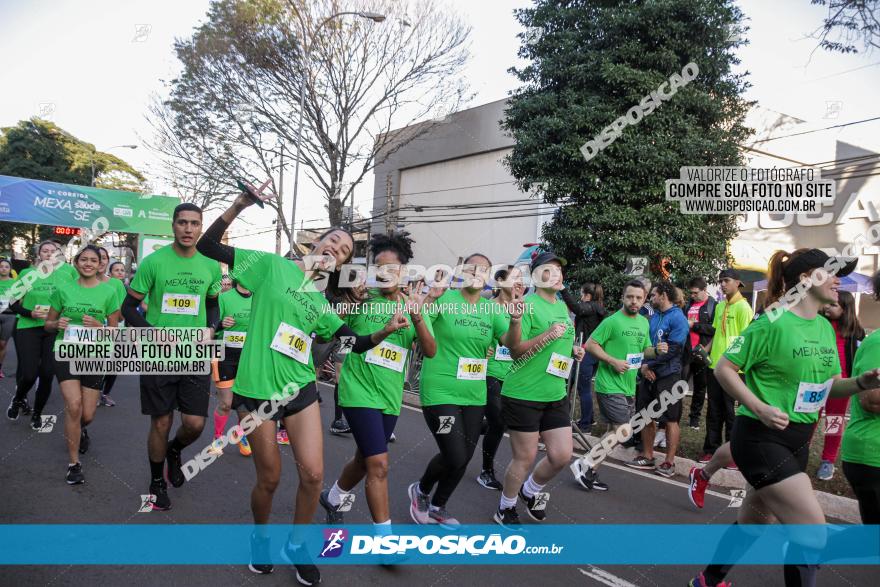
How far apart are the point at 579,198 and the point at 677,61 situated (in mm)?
3858

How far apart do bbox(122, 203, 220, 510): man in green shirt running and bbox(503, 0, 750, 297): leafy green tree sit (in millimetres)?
10827

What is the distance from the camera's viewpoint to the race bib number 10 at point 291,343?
3295 millimetres

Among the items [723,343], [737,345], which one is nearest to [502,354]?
[723,343]

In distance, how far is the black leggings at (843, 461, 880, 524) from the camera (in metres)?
2.88

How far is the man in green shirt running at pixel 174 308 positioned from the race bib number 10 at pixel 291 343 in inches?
62.3

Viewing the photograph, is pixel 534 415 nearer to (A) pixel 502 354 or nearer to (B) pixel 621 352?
(A) pixel 502 354

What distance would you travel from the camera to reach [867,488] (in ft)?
9.59

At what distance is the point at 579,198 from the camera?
570 inches

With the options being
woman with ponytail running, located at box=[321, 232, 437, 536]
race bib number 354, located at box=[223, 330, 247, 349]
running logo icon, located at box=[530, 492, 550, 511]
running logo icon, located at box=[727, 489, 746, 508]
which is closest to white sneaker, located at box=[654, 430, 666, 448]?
running logo icon, located at box=[727, 489, 746, 508]

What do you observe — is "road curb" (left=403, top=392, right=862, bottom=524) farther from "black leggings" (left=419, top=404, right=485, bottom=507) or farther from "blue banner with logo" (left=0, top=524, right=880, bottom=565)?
"black leggings" (left=419, top=404, right=485, bottom=507)

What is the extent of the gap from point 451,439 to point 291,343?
1.35 metres

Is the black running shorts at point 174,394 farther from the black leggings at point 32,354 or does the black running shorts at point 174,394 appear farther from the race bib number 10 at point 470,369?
the black leggings at point 32,354

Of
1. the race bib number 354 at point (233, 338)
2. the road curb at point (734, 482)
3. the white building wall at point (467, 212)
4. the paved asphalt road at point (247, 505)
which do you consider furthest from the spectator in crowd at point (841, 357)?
the white building wall at point (467, 212)

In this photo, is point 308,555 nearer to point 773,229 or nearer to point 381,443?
point 381,443
